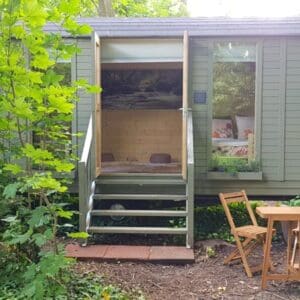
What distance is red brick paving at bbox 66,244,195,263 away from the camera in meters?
5.06

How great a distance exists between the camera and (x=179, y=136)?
28.3ft

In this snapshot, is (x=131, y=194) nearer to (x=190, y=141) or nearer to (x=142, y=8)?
(x=190, y=141)

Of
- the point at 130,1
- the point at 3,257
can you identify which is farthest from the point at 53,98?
the point at 130,1

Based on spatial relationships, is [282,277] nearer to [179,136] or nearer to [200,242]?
[200,242]

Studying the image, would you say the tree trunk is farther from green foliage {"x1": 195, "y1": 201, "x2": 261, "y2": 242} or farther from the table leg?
the table leg

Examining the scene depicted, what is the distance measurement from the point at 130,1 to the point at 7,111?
1386 cm

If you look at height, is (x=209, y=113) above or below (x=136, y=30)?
below

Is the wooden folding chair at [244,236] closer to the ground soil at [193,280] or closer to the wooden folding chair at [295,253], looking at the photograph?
the ground soil at [193,280]

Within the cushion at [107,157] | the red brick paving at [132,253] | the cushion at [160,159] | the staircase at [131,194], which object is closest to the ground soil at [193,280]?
the red brick paving at [132,253]

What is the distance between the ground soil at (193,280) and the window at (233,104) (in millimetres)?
1628

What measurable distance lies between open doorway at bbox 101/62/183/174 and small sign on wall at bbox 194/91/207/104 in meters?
2.23

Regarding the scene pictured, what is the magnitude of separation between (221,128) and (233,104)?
38 centimetres

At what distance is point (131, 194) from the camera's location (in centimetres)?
626

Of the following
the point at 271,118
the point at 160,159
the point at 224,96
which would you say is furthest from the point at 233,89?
the point at 160,159
